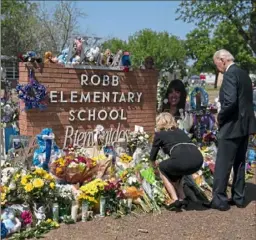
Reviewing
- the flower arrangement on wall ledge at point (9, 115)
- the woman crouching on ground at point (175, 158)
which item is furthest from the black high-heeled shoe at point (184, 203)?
the flower arrangement on wall ledge at point (9, 115)

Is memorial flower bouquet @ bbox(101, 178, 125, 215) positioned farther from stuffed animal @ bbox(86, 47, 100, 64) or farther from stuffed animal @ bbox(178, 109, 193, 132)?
stuffed animal @ bbox(178, 109, 193, 132)

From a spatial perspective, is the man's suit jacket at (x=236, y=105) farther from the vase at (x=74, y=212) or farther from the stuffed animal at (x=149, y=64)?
the stuffed animal at (x=149, y=64)

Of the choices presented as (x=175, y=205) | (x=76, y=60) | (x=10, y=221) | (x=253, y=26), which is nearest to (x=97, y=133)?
(x=76, y=60)

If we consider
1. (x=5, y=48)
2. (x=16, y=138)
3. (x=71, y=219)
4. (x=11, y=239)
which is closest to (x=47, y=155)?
(x=16, y=138)

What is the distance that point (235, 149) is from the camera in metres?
5.39

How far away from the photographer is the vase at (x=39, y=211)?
4.55 meters

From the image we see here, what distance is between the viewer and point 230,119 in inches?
209

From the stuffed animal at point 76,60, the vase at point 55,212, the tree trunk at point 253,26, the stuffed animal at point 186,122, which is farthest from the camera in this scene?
the tree trunk at point 253,26

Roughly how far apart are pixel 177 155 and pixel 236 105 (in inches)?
36.6

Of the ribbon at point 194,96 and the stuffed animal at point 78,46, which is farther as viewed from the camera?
the ribbon at point 194,96

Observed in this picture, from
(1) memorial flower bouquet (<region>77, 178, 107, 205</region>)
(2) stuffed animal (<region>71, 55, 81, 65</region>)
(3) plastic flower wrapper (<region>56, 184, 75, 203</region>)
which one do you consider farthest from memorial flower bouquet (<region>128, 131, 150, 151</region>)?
(3) plastic flower wrapper (<region>56, 184, 75, 203</region>)

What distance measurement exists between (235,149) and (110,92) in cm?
257

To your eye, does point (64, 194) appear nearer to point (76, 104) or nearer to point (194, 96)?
point (76, 104)

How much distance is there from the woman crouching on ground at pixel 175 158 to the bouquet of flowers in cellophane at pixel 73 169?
2.61ft
